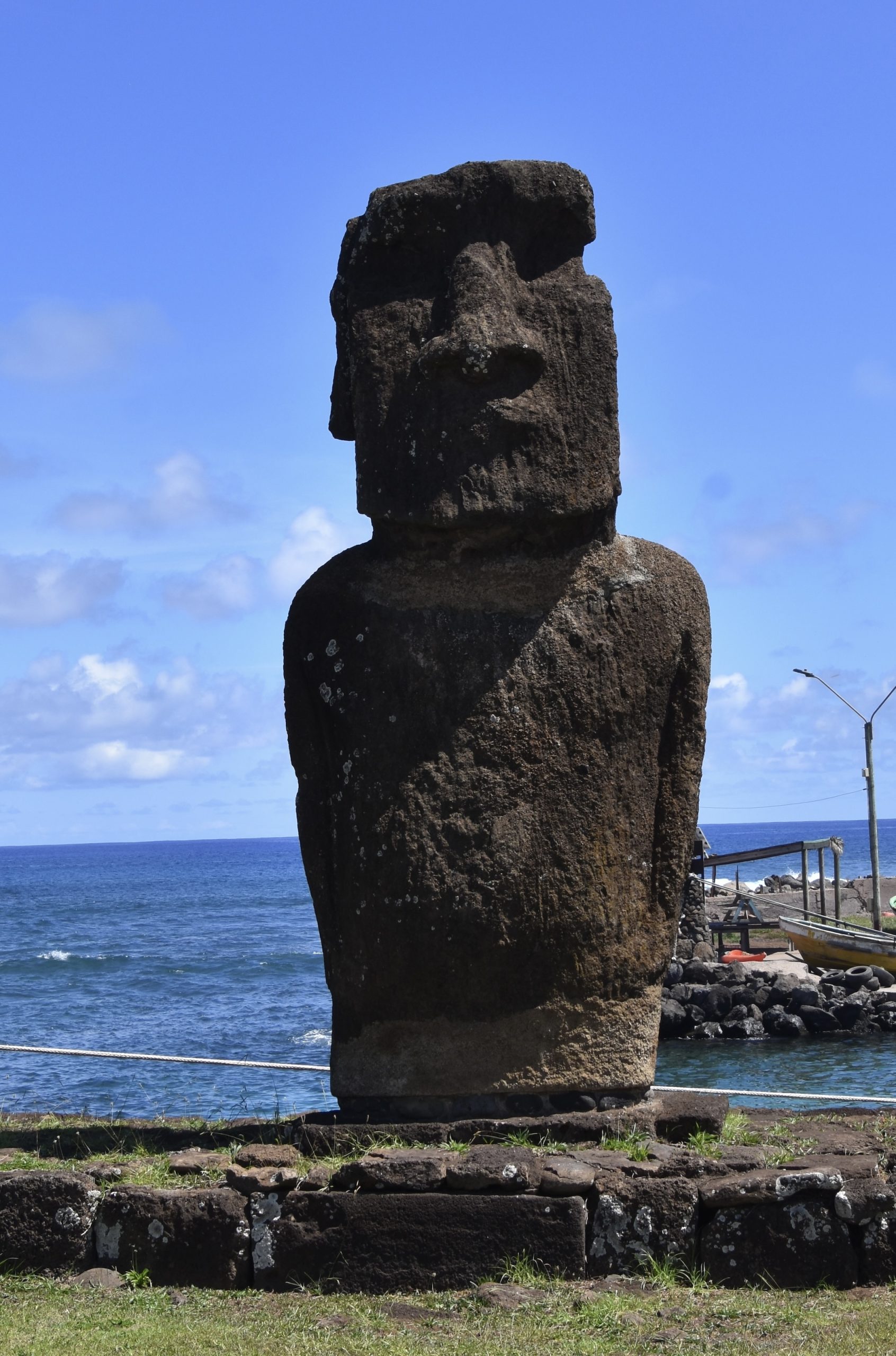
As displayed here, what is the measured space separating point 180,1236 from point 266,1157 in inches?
16.9

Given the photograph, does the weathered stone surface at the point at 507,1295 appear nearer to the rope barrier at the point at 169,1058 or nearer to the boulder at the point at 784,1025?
the rope barrier at the point at 169,1058

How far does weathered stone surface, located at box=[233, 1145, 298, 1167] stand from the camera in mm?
5660

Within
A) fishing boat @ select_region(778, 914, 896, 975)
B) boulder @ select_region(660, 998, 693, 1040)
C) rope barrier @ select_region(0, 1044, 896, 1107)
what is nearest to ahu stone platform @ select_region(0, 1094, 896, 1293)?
rope barrier @ select_region(0, 1044, 896, 1107)

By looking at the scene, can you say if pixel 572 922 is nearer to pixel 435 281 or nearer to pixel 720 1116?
pixel 720 1116

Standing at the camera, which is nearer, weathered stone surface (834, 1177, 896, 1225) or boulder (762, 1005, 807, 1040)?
weathered stone surface (834, 1177, 896, 1225)

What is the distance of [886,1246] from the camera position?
203 inches

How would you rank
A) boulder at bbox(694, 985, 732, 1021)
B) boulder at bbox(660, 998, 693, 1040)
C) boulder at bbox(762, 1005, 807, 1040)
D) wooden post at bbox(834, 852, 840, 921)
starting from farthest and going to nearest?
1. wooden post at bbox(834, 852, 840, 921)
2. boulder at bbox(694, 985, 732, 1021)
3. boulder at bbox(660, 998, 693, 1040)
4. boulder at bbox(762, 1005, 807, 1040)

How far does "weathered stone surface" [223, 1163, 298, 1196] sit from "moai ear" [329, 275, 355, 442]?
3.02m

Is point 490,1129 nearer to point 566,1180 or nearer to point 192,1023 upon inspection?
point 566,1180

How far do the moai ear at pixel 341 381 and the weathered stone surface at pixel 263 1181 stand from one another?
3016 millimetres

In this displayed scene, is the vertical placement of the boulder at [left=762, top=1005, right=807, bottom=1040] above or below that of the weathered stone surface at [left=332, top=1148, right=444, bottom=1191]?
below

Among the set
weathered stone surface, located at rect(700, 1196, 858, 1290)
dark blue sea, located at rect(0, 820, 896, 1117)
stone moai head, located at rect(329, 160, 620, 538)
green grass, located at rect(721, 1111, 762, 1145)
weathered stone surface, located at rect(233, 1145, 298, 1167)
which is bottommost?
dark blue sea, located at rect(0, 820, 896, 1117)

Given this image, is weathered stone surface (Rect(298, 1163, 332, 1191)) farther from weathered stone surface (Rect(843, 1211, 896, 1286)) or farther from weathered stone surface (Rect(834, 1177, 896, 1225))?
weathered stone surface (Rect(843, 1211, 896, 1286))

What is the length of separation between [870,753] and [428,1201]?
27570 millimetres
